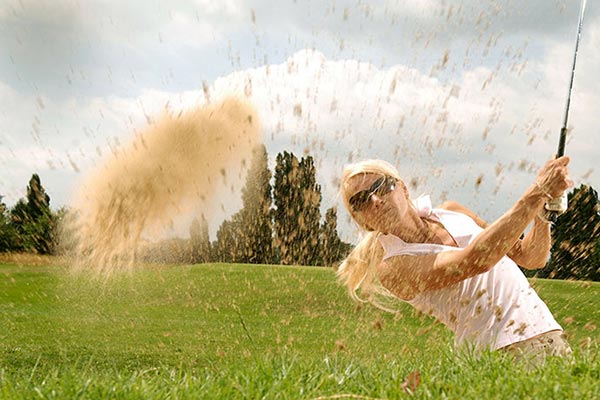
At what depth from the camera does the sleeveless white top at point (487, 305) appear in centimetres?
342

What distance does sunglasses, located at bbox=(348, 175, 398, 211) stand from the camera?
370cm

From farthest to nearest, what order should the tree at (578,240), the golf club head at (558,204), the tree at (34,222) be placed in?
the tree at (34,222) < the tree at (578,240) < the golf club head at (558,204)

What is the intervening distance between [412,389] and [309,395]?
45cm

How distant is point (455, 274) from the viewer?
3373 mm

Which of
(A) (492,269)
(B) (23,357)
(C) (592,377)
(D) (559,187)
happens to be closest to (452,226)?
(A) (492,269)

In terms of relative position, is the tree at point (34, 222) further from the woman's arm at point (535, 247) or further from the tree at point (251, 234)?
the woman's arm at point (535, 247)

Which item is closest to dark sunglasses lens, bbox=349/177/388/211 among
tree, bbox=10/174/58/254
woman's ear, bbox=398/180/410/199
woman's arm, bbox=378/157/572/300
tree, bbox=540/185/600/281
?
woman's ear, bbox=398/180/410/199

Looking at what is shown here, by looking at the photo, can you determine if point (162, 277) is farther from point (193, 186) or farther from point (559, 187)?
point (559, 187)

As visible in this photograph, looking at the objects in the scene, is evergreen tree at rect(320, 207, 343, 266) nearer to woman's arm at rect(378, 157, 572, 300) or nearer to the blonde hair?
the blonde hair

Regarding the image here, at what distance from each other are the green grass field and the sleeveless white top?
161 mm

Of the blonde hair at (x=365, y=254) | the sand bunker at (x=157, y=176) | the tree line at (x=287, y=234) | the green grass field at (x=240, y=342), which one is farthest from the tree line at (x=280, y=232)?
the blonde hair at (x=365, y=254)

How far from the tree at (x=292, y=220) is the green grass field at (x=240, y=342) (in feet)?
12.0

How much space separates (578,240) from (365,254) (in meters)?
25.4

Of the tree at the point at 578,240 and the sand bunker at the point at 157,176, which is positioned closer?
the sand bunker at the point at 157,176
